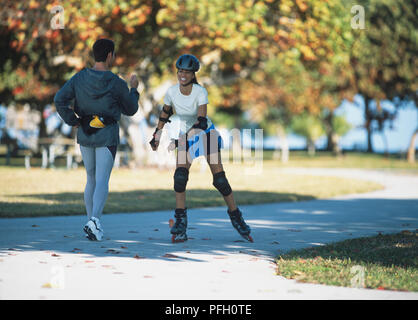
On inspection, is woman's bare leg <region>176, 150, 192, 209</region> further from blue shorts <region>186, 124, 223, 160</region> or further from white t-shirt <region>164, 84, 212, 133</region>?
white t-shirt <region>164, 84, 212, 133</region>

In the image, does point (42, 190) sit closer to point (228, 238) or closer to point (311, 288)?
point (228, 238)

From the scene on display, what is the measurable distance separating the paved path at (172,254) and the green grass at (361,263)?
0.57ft

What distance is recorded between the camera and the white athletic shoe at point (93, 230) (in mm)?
7241

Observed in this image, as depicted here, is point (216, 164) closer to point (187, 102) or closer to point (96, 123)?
point (187, 102)

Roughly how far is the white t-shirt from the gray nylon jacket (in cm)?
40

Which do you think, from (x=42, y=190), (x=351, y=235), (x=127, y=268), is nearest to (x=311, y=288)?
(x=127, y=268)

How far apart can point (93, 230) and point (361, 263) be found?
2724 millimetres

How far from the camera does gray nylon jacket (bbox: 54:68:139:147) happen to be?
24.1ft

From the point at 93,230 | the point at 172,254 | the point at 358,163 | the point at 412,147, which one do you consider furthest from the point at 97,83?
the point at 412,147

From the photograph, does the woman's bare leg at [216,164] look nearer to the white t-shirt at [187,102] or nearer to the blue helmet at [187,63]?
the white t-shirt at [187,102]

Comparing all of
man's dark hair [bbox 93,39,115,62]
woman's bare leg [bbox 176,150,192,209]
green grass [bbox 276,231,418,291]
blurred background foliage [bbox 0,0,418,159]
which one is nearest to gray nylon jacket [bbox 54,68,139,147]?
man's dark hair [bbox 93,39,115,62]

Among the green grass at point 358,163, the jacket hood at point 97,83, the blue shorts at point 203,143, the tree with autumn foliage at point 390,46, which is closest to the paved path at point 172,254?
the blue shorts at point 203,143

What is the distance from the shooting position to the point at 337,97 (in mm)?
42000

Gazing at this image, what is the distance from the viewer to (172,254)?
659cm
